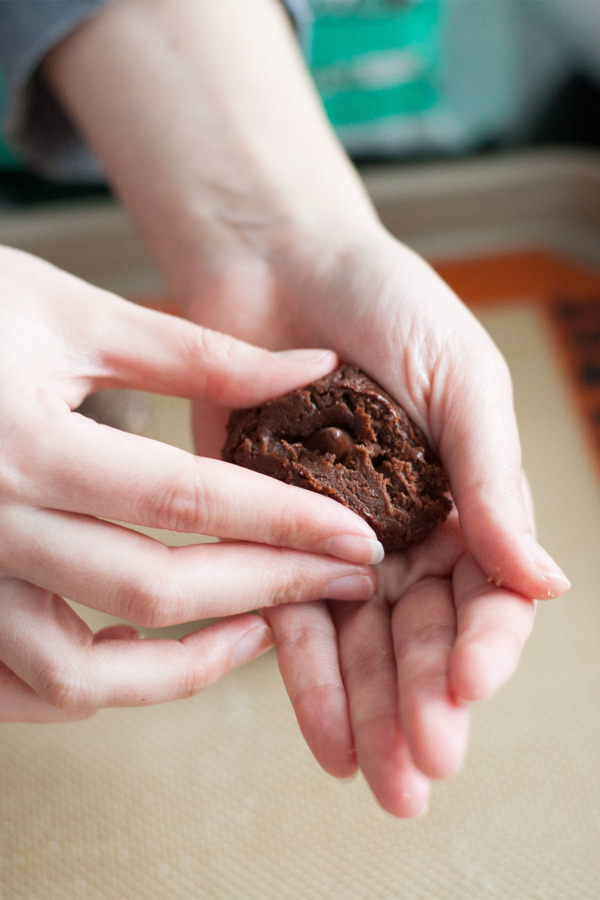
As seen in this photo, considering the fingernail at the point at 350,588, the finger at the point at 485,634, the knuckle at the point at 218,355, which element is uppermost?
the knuckle at the point at 218,355

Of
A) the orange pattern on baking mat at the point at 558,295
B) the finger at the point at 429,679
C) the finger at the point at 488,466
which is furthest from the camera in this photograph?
the orange pattern on baking mat at the point at 558,295

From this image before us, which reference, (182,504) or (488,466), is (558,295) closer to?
(488,466)

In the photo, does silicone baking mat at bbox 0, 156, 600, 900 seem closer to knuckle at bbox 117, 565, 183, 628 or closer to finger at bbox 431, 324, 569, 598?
knuckle at bbox 117, 565, 183, 628

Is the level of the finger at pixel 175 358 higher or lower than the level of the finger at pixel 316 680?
higher

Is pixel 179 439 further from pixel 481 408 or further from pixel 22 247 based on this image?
pixel 22 247

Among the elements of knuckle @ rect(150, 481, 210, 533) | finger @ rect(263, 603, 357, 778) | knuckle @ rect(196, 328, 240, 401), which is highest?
knuckle @ rect(196, 328, 240, 401)

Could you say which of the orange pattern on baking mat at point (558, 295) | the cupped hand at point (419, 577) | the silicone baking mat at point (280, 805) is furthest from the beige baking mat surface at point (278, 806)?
the orange pattern on baking mat at point (558, 295)

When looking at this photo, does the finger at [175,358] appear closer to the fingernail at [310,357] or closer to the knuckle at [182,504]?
the fingernail at [310,357]

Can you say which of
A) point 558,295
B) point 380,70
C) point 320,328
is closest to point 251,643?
point 320,328

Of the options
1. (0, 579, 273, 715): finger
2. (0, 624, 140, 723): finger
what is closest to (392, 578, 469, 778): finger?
(0, 579, 273, 715): finger
